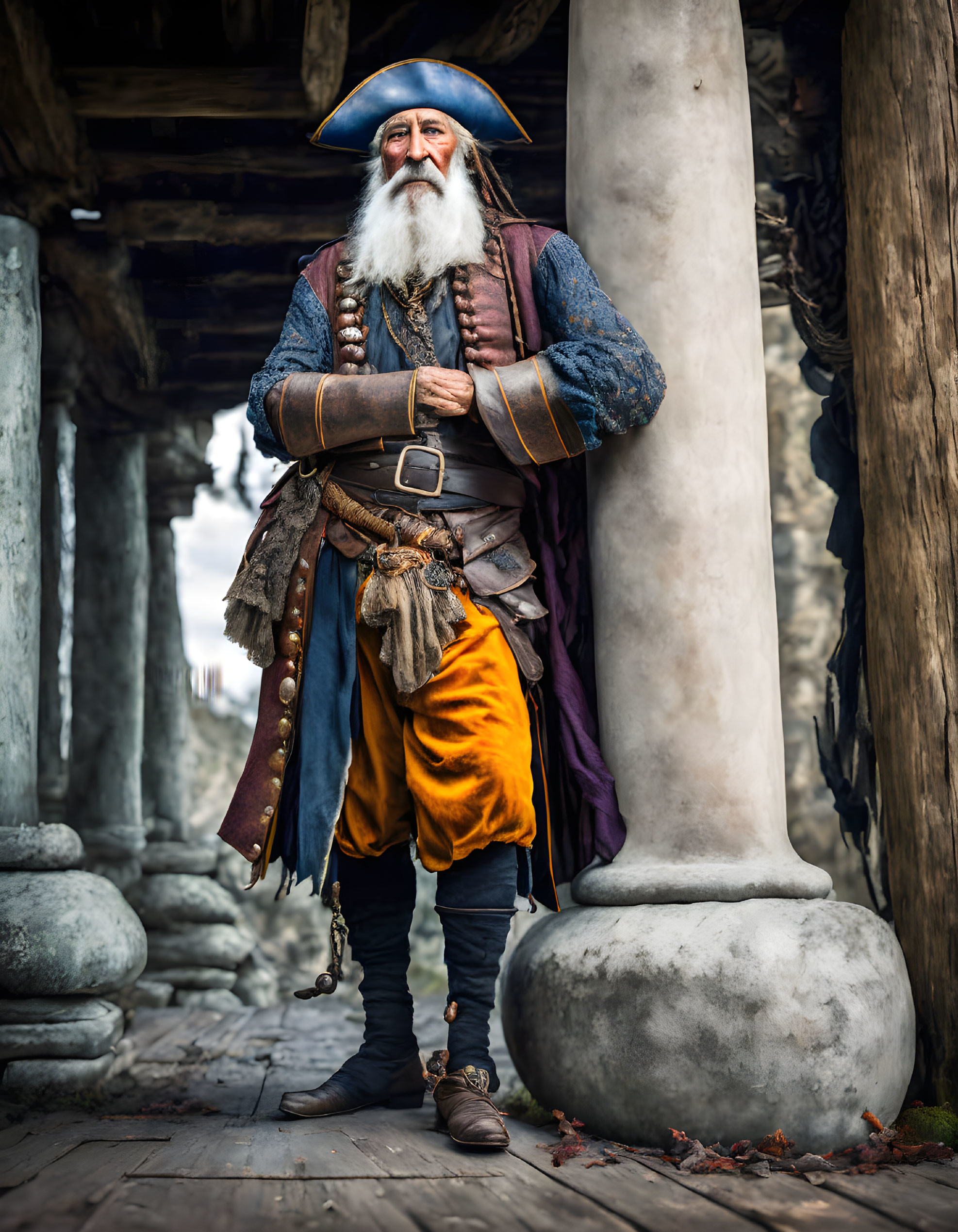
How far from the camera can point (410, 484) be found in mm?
2564

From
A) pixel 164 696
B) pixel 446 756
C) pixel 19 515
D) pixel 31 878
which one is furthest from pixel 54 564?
pixel 446 756

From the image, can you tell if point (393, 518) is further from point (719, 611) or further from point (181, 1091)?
point (181, 1091)

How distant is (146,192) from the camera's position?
4.75 m

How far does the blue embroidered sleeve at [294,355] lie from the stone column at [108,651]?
417 cm

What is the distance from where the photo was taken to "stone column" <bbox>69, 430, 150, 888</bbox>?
654cm

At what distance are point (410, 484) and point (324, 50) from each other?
6.44 feet

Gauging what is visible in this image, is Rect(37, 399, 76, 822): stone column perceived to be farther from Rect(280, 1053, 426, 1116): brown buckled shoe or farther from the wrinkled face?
Rect(280, 1053, 426, 1116): brown buckled shoe

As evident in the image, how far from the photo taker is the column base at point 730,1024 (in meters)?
2.15

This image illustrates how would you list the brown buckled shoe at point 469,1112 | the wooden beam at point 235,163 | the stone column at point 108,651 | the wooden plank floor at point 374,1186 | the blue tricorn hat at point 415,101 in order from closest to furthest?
the wooden plank floor at point 374,1186 < the brown buckled shoe at point 469,1112 < the blue tricorn hat at point 415,101 < the wooden beam at point 235,163 < the stone column at point 108,651

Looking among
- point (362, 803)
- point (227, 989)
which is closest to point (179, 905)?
point (227, 989)

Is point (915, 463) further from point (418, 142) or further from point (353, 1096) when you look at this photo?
point (353, 1096)

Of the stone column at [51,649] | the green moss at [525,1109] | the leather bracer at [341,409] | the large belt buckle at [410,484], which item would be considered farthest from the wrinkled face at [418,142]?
the stone column at [51,649]

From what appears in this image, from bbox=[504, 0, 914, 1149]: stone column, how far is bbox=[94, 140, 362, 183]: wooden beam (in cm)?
190

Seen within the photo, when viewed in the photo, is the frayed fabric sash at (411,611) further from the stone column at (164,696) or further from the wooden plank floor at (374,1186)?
the stone column at (164,696)
